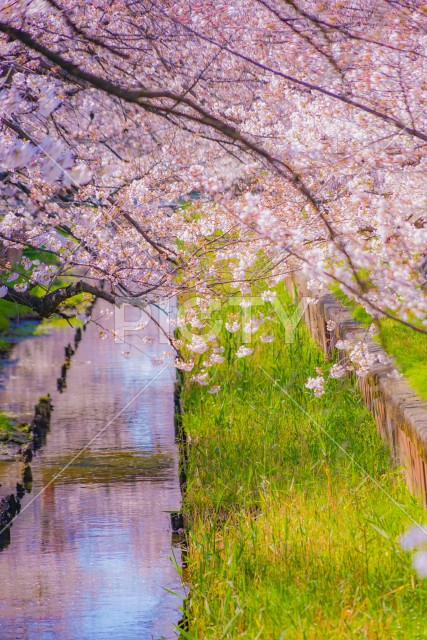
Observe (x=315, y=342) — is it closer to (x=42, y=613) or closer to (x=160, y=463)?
(x=160, y=463)

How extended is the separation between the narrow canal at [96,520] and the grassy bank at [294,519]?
31 centimetres

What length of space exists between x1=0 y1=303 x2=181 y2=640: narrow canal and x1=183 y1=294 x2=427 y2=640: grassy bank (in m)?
0.31

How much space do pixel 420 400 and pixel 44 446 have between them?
4.32 metres

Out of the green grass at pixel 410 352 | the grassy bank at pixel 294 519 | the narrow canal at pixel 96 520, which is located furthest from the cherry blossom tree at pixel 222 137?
the narrow canal at pixel 96 520

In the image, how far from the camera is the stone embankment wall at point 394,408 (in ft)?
17.1

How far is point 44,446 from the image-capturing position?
8711 mm

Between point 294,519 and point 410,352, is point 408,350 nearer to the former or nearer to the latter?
point 410,352

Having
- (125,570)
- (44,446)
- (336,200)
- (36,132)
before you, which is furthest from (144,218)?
(125,570)

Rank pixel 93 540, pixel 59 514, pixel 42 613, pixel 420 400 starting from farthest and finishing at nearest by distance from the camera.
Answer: pixel 59 514, pixel 93 540, pixel 420 400, pixel 42 613

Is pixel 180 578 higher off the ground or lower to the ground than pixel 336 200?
lower

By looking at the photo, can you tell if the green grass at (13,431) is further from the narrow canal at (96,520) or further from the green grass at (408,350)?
the green grass at (408,350)

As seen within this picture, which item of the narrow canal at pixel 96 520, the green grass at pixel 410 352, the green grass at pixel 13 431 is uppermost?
the green grass at pixel 410 352

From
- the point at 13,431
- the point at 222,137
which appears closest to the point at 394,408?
the point at 222,137

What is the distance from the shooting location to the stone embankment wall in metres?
5.22
